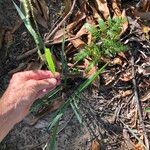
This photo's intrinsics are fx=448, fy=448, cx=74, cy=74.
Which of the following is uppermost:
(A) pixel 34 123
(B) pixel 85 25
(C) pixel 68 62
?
(B) pixel 85 25

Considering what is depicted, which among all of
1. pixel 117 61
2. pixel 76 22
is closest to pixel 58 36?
pixel 76 22

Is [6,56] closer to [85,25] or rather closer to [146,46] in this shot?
[85,25]

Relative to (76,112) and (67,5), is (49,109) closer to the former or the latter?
(76,112)

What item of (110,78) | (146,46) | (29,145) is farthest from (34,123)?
(146,46)

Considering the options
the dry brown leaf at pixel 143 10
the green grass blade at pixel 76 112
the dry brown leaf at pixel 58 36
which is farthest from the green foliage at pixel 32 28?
the dry brown leaf at pixel 143 10

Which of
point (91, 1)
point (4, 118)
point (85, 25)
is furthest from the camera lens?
point (91, 1)

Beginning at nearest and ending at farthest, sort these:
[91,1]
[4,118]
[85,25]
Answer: [4,118], [85,25], [91,1]

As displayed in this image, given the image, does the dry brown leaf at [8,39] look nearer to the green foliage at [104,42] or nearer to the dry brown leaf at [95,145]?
the green foliage at [104,42]
